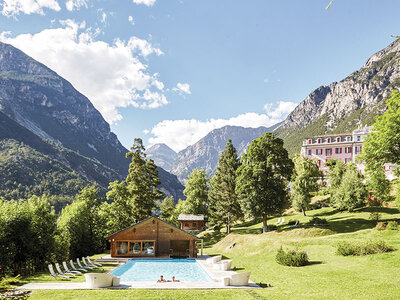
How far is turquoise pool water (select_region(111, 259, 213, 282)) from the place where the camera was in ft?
69.2

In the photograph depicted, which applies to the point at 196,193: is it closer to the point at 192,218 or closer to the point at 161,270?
A: the point at 192,218

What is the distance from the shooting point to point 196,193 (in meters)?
55.7

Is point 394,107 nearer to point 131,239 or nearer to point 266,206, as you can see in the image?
point 266,206

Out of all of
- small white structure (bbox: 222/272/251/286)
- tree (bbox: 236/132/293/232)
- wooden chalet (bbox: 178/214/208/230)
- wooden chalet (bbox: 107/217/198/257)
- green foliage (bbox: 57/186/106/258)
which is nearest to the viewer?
small white structure (bbox: 222/272/251/286)

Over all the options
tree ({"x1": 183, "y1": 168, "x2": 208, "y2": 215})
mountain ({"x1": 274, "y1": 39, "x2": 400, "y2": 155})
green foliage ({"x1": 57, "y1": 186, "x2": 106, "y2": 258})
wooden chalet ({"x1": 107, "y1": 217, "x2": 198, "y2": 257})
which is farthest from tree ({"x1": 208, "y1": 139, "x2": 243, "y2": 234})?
mountain ({"x1": 274, "y1": 39, "x2": 400, "y2": 155})

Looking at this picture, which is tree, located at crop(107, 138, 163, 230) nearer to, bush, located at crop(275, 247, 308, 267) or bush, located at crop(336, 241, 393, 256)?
bush, located at crop(275, 247, 308, 267)

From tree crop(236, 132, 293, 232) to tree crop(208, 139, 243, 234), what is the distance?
8741 mm

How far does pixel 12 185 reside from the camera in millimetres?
150000

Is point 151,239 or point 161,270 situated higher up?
point 151,239

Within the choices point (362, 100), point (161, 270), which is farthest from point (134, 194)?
point (362, 100)

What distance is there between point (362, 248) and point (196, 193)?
3841 cm

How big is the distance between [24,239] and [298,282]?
66.4 ft

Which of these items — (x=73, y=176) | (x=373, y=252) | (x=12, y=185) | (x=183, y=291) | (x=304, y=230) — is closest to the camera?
(x=183, y=291)

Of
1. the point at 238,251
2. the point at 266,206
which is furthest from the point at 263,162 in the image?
the point at 238,251
